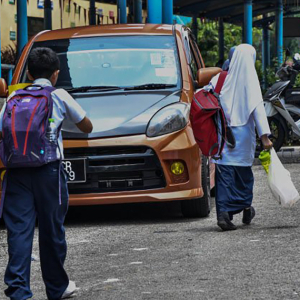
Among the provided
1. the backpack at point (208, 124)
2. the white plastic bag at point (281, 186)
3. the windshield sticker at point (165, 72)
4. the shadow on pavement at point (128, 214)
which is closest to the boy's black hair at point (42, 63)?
the backpack at point (208, 124)

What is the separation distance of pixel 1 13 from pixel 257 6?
878 centimetres

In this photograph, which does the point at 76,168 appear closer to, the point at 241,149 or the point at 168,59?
the point at 241,149

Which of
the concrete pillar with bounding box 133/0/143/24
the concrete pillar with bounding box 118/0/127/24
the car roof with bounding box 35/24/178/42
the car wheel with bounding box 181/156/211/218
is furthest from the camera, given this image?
the concrete pillar with bounding box 133/0/143/24

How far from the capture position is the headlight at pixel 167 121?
9359 millimetres

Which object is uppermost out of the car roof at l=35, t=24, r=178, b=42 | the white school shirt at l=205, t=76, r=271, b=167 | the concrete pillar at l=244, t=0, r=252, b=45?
the concrete pillar at l=244, t=0, r=252, b=45

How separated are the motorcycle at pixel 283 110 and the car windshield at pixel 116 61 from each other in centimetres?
615

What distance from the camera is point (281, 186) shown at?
9328 millimetres

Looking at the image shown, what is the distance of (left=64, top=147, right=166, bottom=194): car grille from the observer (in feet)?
30.7

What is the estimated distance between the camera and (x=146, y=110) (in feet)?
31.2

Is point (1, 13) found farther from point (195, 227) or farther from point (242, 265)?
point (242, 265)

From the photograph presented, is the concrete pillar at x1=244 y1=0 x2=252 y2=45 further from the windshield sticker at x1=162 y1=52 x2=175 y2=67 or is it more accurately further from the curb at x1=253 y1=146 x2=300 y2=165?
the windshield sticker at x1=162 y1=52 x2=175 y2=67

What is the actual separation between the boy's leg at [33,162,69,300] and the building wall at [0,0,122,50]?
22.5 meters

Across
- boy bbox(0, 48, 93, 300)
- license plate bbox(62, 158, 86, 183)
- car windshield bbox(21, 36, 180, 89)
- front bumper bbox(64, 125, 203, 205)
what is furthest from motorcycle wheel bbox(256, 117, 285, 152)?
boy bbox(0, 48, 93, 300)

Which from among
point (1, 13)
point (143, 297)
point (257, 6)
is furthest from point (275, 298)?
point (257, 6)
